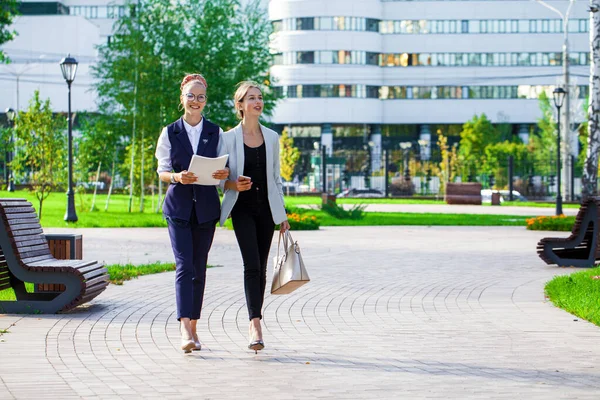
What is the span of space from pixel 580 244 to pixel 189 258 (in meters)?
8.85

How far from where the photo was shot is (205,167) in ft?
25.2

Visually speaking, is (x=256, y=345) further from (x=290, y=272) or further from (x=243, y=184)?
(x=243, y=184)

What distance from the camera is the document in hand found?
761 cm

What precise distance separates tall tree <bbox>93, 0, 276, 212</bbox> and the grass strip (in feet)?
66.8

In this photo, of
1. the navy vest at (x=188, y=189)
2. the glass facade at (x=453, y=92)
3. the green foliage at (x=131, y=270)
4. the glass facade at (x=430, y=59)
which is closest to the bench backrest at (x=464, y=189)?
the green foliage at (x=131, y=270)

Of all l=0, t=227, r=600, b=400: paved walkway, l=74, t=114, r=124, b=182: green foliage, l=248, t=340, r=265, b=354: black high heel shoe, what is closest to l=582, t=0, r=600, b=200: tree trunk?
l=0, t=227, r=600, b=400: paved walkway

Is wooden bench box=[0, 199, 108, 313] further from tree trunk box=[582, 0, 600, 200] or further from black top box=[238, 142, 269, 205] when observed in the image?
tree trunk box=[582, 0, 600, 200]

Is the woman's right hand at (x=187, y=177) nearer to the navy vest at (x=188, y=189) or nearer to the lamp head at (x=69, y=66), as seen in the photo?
the navy vest at (x=188, y=189)

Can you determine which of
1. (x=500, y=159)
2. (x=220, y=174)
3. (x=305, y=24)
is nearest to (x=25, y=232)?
(x=220, y=174)

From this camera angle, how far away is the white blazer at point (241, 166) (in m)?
Result: 7.96

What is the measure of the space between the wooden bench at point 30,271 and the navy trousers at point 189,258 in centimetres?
213

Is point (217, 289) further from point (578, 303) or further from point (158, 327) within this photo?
point (578, 303)

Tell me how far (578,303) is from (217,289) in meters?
4.03

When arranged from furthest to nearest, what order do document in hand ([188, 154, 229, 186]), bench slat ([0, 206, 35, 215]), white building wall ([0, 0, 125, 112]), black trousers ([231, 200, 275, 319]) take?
white building wall ([0, 0, 125, 112])
bench slat ([0, 206, 35, 215])
black trousers ([231, 200, 275, 319])
document in hand ([188, 154, 229, 186])
